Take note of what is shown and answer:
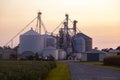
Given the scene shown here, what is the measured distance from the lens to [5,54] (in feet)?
537

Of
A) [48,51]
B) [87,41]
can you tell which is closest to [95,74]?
[48,51]

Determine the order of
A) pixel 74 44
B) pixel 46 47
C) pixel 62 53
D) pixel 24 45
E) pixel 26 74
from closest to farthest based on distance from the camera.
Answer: pixel 26 74
pixel 24 45
pixel 46 47
pixel 62 53
pixel 74 44

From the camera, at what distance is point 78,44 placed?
616ft

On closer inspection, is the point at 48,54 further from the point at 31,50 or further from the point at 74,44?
the point at 74,44

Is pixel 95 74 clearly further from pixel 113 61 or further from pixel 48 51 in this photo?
pixel 48 51

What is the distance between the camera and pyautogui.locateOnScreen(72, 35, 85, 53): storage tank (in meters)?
186

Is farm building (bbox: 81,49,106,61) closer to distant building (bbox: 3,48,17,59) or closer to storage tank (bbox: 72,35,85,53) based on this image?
storage tank (bbox: 72,35,85,53)

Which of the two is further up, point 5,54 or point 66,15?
point 66,15

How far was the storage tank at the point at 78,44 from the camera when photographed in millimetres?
186250

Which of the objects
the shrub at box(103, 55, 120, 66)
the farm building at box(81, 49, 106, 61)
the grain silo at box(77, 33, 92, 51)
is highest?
the grain silo at box(77, 33, 92, 51)

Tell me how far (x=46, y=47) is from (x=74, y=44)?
3028 centimetres

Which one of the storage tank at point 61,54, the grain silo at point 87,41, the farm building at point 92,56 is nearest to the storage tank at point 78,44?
the grain silo at point 87,41

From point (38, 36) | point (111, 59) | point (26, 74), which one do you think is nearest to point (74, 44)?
point (38, 36)

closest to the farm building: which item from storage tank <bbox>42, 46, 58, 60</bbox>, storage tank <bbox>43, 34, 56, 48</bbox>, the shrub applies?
storage tank <bbox>42, 46, 58, 60</bbox>
